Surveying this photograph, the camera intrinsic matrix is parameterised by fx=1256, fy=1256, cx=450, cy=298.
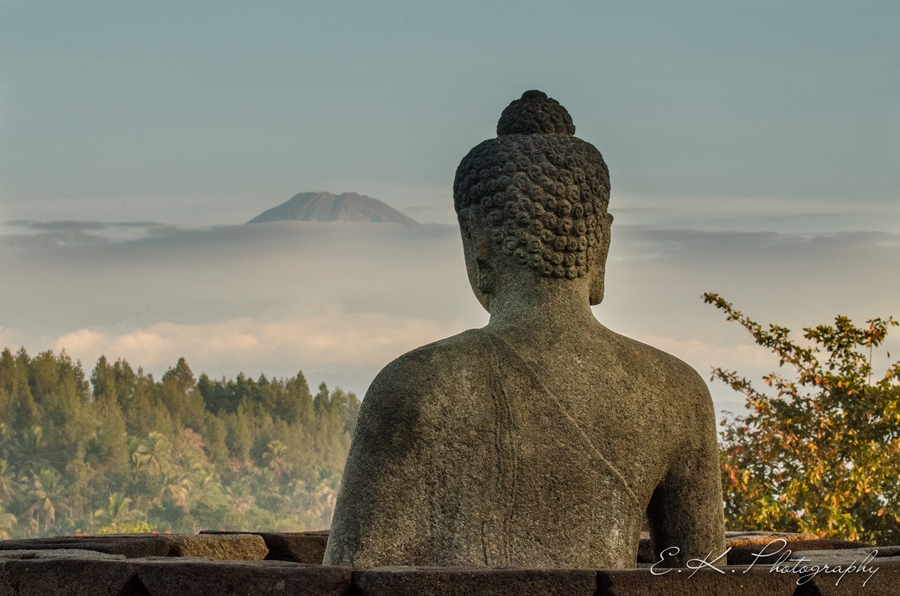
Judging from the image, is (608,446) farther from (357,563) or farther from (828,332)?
(828,332)

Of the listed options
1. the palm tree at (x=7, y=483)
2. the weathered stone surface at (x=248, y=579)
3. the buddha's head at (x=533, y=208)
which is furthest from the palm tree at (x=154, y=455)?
the weathered stone surface at (x=248, y=579)

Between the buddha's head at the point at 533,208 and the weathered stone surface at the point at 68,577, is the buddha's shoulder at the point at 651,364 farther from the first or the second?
the weathered stone surface at the point at 68,577

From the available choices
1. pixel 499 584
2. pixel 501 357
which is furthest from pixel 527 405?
pixel 499 584

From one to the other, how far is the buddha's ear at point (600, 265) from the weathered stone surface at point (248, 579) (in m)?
1.58

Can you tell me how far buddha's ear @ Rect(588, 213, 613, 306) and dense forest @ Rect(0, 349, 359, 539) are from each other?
81.1m

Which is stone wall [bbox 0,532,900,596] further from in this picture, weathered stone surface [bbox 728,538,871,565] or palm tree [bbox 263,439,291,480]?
palm tree [bbox 263,439,291,480]

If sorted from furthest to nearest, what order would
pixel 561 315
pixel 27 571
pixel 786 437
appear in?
pixel 786 437
pixel 561 315
pixel 27 571

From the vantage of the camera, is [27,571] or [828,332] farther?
[828,332]

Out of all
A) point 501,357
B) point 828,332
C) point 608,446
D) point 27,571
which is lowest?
point 27,571

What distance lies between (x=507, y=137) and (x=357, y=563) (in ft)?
5.38

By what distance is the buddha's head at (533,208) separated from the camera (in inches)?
176

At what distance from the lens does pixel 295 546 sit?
21.8 ft

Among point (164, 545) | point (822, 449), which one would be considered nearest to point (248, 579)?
point (164, 545)

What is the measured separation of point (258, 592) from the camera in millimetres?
3523
